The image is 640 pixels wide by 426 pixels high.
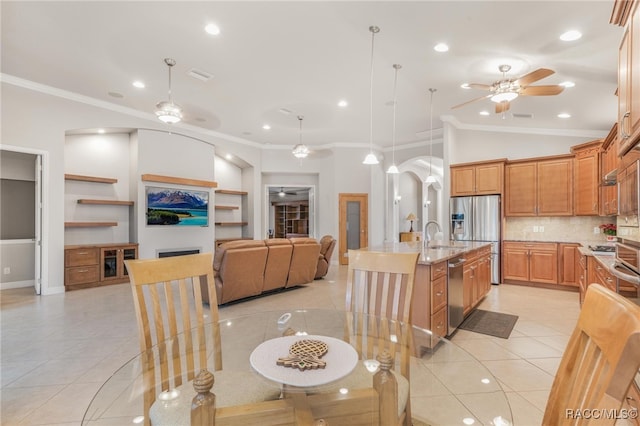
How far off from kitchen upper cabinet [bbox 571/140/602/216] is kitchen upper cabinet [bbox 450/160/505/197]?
1117 mm

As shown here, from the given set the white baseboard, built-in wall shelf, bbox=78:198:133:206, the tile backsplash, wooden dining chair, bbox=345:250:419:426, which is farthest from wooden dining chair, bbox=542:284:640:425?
the white baseboard

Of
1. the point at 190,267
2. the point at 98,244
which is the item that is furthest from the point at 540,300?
the point at 98,244

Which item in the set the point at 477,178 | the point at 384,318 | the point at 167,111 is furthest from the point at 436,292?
the point at 167,111

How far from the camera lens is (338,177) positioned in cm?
824

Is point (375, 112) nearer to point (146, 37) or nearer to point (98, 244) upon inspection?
point (146, 37)

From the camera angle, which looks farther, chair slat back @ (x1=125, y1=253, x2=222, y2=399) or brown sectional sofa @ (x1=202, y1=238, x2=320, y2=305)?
brown sectional sofa @ (x1=202, y1=238, x2=320, y2=305)

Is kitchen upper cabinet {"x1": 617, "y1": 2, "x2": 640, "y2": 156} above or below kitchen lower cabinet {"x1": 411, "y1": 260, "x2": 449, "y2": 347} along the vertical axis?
above

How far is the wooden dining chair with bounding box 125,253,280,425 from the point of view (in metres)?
1.32

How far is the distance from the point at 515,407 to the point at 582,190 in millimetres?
4759

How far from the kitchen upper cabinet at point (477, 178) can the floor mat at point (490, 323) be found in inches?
106

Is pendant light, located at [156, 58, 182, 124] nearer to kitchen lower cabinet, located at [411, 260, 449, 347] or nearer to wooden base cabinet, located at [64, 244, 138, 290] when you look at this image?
wooden base cabinet, located at [64, 244, 138, 290]

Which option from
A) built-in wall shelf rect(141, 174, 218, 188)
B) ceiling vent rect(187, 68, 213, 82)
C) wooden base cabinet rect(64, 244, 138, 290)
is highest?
ceiling vent rect(187, 68, 213, 82)

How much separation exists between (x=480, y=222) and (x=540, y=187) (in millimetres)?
1199

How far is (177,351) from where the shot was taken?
1.69m
